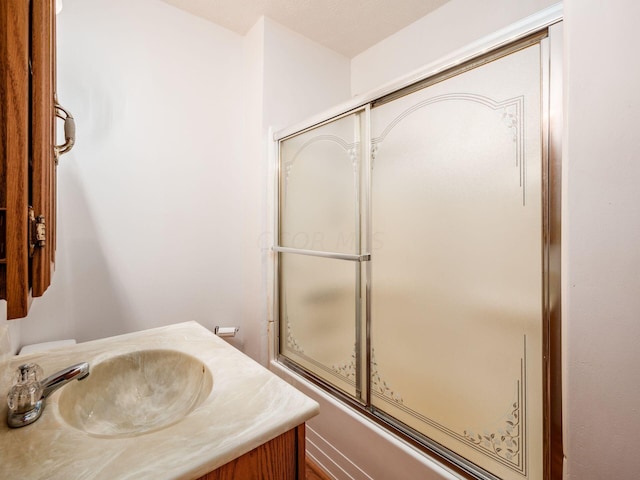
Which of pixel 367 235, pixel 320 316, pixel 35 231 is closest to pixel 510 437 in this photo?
pixel 367 235

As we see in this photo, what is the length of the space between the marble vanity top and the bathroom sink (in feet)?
0.24

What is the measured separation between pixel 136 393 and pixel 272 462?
0.53 metres

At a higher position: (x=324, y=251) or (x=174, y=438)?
(x=324, y=251)

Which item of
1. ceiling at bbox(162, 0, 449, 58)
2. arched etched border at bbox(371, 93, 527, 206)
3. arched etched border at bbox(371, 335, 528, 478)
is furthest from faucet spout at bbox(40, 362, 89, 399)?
ceiling at bbox(162, 0, 449, 58)

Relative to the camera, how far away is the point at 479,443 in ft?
3.16

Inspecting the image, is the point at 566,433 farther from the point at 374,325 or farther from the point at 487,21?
the point at 487,21

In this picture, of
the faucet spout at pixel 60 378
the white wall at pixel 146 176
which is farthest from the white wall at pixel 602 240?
the white wall at pixel 146 176

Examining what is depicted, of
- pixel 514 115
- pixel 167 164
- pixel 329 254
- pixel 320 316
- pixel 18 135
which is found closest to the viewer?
pixel 18 135

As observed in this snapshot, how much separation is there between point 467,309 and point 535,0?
4.94 ft

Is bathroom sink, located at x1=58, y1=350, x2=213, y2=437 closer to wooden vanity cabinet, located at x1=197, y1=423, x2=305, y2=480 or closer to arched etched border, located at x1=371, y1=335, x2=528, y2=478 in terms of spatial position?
wooden vanity cabinet, located at x1=197, y1=423, x2=305, y2=480

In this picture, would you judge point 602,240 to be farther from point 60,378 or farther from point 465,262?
point 60,378

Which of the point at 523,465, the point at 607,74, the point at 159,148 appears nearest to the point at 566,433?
the point at 523,465

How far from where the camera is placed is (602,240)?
0.68 metres

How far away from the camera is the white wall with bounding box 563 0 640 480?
64 centimetres
